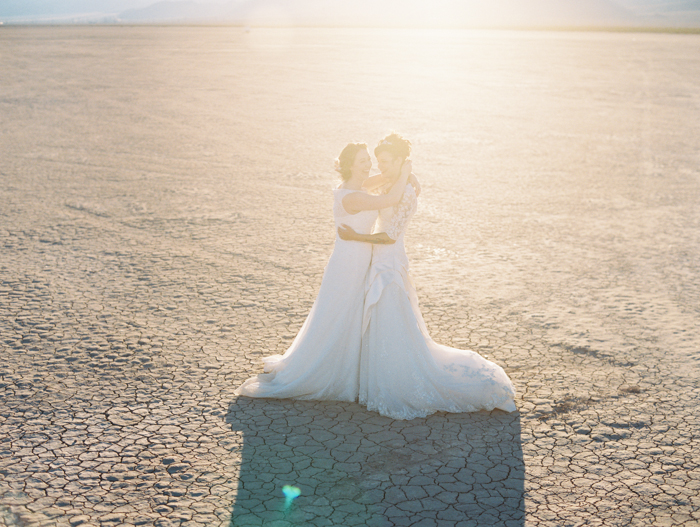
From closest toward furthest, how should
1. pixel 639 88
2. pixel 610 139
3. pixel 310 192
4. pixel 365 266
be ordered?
pixel 365 266
pixel 310 192
pixel 610 139
pixel 639 88

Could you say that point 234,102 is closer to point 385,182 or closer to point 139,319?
point 139,319

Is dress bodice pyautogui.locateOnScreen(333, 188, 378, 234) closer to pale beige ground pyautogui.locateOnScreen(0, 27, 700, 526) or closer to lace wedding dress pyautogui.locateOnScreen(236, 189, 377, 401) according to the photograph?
lace wedding dress pyautogui.locateOnScreen(236, 189, 377, 401)

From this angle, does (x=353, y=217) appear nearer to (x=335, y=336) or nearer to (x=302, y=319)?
(x=335, y=336)

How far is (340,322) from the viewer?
200 inches

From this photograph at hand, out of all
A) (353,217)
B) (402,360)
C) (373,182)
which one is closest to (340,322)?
(402,360)

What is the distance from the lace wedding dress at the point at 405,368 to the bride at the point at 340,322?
0.11 metres

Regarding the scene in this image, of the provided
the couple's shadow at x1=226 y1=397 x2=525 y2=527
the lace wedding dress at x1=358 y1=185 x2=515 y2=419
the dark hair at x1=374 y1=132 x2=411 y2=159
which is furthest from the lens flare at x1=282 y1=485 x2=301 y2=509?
the dark hair at x1=374 y1=132 x2=411 y2=159

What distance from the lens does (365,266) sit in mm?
5117

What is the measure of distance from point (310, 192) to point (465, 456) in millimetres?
7946

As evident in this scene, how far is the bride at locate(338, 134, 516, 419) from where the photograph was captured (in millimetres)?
4973

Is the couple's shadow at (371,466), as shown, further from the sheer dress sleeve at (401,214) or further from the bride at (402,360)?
the sheer dress sleeve at (401,214)

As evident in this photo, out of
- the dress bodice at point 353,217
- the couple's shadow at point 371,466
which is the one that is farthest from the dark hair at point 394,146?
the couple's shadow at point 371,466

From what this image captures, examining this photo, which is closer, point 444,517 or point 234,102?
point 444,517

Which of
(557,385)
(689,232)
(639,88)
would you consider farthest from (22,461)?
(639,88)
